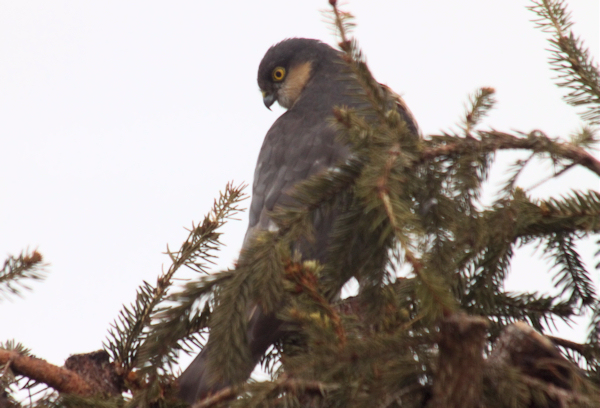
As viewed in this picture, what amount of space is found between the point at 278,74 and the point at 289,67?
0.14 metres

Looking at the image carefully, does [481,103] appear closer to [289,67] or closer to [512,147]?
[512,147]

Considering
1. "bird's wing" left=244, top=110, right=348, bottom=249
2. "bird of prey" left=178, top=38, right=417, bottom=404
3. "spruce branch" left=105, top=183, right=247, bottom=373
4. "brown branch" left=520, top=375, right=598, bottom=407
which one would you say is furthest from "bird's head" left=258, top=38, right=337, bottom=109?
"brown branch" left=520, top=375, right=598, bottom=407

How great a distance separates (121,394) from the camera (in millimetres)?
2461

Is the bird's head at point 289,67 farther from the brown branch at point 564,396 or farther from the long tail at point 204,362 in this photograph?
the brown branch at point 564,396

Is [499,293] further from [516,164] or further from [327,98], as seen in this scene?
[327,98]

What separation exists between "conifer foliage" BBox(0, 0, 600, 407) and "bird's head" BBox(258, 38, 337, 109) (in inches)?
140

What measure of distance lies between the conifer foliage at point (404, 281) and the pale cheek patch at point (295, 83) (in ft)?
11.6

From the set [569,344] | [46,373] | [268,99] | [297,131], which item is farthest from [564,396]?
[268,99]

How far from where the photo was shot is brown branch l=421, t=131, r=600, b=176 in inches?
64.1

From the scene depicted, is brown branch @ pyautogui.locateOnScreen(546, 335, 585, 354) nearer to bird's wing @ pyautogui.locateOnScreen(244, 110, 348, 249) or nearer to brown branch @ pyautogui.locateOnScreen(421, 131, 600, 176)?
brown branch @ pyautogui.locateOnScreen(421, 131, 600, 176)

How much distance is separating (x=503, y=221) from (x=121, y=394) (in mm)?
1666

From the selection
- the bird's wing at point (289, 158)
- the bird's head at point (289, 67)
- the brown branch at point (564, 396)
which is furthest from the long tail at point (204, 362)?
the bird's head at point (289, 67)

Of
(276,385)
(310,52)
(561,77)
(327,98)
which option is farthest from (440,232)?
(310,52)

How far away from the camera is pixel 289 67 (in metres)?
5.79
